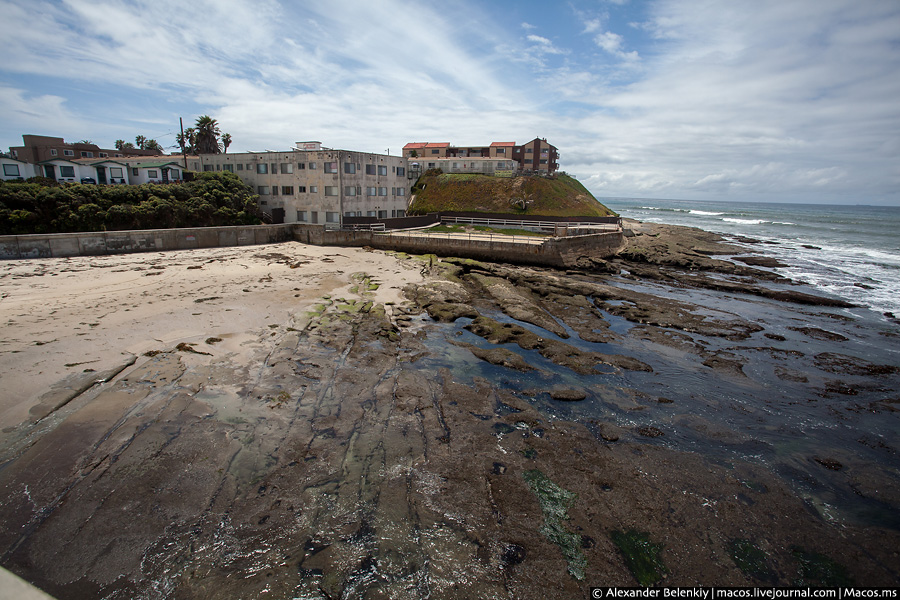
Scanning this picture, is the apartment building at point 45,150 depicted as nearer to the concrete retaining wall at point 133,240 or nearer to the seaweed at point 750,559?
the concrete retaining wall at point 133,240

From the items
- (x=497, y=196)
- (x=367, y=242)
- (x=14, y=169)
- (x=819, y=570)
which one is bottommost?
(x=819, y=570)

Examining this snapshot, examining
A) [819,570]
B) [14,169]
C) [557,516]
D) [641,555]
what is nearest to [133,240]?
[14,169]

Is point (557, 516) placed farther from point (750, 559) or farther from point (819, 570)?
point (819, 570)

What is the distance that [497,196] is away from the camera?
6253cm

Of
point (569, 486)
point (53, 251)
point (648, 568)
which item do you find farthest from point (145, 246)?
point (648, 568)

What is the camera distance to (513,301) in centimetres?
2356

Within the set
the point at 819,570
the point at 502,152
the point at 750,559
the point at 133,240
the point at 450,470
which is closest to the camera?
the point at 819,570

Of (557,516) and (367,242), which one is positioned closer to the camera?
(557,516)

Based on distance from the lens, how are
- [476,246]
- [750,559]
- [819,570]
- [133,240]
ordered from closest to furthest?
[819,570], [750,559], [133,240], [476,246]

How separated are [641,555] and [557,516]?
160cm

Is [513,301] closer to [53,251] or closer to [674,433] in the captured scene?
[674,433]

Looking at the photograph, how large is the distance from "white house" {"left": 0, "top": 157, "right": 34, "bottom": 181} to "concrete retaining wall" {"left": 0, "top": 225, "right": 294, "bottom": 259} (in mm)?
26057

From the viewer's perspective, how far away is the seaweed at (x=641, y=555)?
7.07 metres

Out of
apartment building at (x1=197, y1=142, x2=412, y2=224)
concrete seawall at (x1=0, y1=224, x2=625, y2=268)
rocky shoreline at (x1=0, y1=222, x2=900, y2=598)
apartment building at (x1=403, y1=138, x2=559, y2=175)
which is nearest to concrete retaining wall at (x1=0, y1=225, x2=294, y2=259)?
concrete seawall at (x1=0, y1=224, x2=625, y2=268)
